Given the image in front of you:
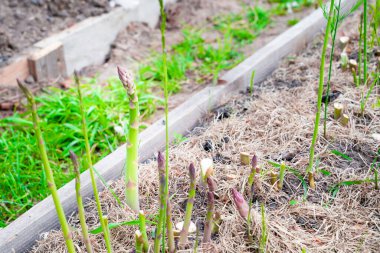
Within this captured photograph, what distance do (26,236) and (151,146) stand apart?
690mm

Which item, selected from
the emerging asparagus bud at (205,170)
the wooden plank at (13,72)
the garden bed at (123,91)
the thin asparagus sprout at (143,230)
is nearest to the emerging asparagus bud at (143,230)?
the thin asparagus sprout at (143,230)

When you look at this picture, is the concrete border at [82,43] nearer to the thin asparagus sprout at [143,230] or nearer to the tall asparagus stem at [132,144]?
the tall asparagus stem at [132,144]

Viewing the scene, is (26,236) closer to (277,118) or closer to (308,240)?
(308,240)

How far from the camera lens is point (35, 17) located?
3580mm

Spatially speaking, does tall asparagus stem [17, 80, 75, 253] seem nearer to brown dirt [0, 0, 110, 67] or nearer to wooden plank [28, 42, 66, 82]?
wooden plank [28, 42, 66, 82]

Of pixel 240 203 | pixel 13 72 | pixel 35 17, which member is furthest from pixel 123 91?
pixel 240 203

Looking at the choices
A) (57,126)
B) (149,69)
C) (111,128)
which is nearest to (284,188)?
(111,128)

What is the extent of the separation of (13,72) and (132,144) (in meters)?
1.74

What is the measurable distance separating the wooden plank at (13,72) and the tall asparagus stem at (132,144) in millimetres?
1647

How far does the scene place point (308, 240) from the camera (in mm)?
1649

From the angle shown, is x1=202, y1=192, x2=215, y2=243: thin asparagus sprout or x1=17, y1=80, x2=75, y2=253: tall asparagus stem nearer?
x1=17, y1=80, x2=75, y2=253: tall asparagus stem

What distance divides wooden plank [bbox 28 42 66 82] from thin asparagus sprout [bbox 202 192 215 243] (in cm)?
199

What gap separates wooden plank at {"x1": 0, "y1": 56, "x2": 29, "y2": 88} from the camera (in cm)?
306

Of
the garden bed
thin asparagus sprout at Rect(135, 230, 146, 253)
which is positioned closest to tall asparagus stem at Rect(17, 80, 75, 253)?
thin asparagus sprout at Rect(135, 230, 146, 253)
